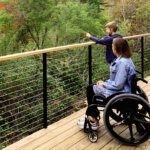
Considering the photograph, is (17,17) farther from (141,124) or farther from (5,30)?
(141,124)

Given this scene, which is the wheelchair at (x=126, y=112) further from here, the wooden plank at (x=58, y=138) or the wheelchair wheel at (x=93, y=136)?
the wooden plank at (x=58, y=138)

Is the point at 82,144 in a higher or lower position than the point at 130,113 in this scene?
lower

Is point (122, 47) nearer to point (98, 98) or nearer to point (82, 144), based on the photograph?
point (98, 98)

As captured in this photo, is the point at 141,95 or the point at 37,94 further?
the point at 37,94

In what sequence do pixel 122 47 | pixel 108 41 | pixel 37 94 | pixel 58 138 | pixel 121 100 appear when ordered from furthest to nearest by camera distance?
pixel 37 94 → pixel 108 41 → pixel 58 138 → pixel 122 47 → pixel 121 100

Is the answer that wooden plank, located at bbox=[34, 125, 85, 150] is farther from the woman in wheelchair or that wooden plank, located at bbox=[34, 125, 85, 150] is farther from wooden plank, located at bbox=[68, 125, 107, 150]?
the woman in wheelchair

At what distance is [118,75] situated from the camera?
88.4 inches

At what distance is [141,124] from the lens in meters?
2.43

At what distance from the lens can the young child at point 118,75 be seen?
225 cm

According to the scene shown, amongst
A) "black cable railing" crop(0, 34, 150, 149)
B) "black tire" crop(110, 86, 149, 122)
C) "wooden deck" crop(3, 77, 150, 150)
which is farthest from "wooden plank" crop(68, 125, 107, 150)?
"black cable railing" crop(0, 34, 150, 149)

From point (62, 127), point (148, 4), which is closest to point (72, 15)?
point (148, 4)

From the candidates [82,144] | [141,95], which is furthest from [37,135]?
[141,95]

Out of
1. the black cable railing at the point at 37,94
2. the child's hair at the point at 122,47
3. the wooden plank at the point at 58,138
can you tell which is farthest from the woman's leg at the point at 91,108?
the black cable railing at the point at 37,94

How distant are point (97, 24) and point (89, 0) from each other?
206cm
